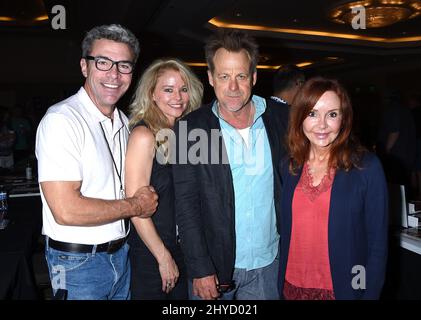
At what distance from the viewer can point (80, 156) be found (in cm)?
163

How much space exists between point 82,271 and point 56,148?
Answer: 1.92 feet

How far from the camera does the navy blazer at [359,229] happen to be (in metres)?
1.54

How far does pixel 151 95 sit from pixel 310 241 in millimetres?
1140

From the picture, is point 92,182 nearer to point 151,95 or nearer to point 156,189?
point 156,189

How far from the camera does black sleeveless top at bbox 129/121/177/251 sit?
1810 millimetres

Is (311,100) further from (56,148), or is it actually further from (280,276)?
(56,148)

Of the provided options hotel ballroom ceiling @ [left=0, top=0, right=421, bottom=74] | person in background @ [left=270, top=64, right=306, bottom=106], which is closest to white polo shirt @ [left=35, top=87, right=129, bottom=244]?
person in background @ [left=270, top=64, right=306, bottom=106]

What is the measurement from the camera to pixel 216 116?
1824 millimetres

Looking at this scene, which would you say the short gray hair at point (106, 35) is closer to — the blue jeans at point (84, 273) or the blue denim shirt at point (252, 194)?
the blue denim shirt at point (252, 194)

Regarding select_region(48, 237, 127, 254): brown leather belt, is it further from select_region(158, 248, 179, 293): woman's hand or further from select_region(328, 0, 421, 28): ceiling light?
select_region(328, 0, 421, 28): ceiling light

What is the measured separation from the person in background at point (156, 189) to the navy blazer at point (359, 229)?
30.2 inches

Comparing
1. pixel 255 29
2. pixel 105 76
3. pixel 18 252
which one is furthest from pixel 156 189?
pixel 255 29
